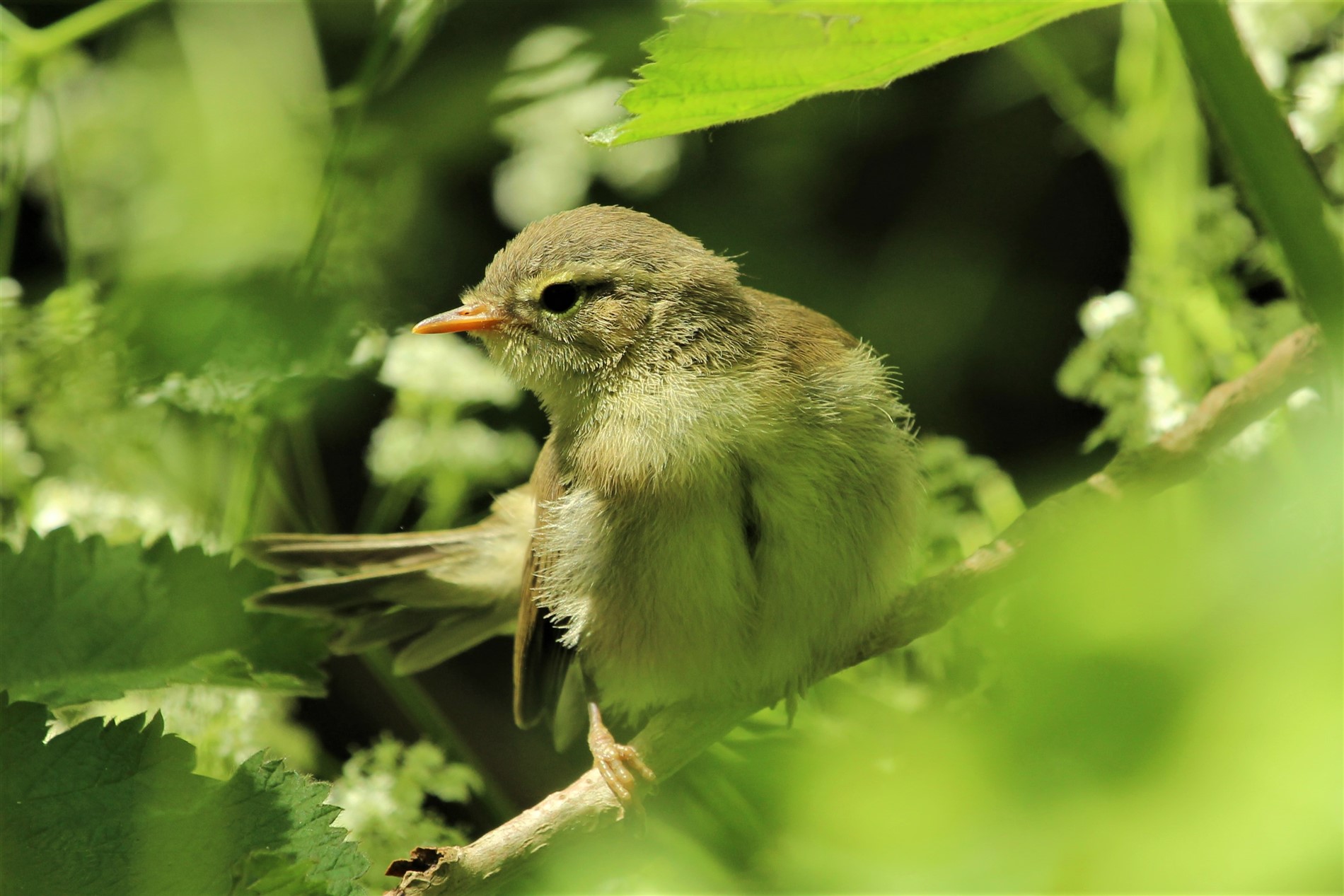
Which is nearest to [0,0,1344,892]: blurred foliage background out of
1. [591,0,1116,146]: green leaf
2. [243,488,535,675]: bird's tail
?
[243,488,535,675]: bird's tail

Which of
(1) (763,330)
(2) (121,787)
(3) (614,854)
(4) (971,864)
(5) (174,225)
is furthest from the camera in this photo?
(5) (174,225)

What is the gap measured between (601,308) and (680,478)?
1.47 ft

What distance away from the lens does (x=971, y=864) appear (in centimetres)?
45

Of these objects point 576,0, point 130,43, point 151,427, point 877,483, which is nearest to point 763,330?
point 877,483

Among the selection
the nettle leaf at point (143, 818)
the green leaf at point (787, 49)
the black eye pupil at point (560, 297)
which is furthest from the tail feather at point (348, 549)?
the green leaf at point (787, 49)

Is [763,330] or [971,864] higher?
[763,330]

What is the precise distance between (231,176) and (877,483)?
2312mm

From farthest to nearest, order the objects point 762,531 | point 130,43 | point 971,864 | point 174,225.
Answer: point 130,43 < point 174,225 < point 762,531 < point 971,864

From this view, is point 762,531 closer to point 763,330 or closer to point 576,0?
point 763,330

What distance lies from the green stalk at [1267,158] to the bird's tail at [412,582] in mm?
1966

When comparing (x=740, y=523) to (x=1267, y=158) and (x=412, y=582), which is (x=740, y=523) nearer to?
(x=412, y=582)

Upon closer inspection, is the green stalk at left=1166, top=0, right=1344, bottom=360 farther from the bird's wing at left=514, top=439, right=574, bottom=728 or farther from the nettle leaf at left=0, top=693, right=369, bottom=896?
the bird's wing at left=514, top=439, right=574, bottom=728

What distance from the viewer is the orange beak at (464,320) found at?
2367 mm

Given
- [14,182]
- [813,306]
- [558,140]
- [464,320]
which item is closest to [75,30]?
[14,182]
